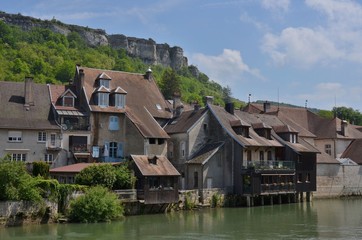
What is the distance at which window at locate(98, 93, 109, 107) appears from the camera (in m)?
56.0

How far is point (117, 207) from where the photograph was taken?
40.2m

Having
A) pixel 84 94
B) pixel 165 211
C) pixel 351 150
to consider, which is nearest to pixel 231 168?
pixel 165 211

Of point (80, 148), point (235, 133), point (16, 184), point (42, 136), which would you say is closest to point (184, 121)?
point (235, 133)

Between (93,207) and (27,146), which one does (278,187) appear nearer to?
(93,207)

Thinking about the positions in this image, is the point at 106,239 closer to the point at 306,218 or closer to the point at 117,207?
the point at 117,207

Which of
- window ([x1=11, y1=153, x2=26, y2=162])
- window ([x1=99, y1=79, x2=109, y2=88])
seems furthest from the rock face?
window ([x1=11, y1=153, x2=26, y2=162])

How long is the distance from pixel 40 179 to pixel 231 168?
21040mm

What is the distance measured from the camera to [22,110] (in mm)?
52750

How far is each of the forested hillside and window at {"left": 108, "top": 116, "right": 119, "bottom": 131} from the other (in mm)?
40950

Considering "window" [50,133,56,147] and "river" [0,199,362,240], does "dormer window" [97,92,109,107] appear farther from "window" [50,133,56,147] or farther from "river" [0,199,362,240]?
"river" [0,199,362,240]

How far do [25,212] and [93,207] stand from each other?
4610mm

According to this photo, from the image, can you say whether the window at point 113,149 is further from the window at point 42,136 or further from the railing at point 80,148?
the window at point 42,136

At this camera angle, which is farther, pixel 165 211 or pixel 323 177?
pixel 323 177

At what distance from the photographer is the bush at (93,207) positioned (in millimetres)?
→ 38531
